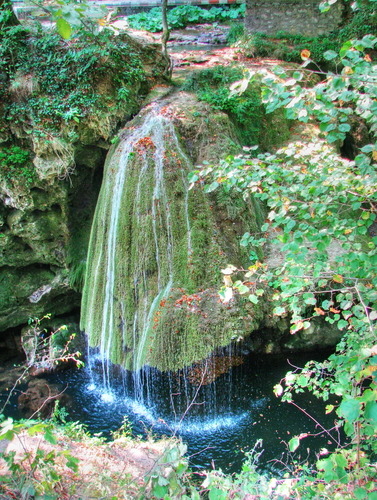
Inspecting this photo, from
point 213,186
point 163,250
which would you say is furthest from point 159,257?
point 213,186

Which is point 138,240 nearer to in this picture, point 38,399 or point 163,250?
point 163,250

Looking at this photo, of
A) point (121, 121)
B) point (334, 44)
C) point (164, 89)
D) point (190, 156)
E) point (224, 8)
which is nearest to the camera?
point (190, 156)

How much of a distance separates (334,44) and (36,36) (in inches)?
277

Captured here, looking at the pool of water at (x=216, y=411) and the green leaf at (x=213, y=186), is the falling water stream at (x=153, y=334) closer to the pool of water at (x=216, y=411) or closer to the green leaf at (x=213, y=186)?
the pool of water at (x=216, y=411)

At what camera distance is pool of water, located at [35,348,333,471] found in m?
5.50

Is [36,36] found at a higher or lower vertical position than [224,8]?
lower

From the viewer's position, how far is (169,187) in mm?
6430

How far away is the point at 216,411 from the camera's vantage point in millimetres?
6113

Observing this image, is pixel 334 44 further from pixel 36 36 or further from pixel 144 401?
pixel 144 401

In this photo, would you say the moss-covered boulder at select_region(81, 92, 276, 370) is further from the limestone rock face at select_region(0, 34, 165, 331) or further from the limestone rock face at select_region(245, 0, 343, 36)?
the limestone rock face at select_region(245, 0, 343, 36)

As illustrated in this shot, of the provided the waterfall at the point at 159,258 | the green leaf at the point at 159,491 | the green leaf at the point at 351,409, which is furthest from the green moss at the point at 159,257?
the green leaf at the point at 351,409

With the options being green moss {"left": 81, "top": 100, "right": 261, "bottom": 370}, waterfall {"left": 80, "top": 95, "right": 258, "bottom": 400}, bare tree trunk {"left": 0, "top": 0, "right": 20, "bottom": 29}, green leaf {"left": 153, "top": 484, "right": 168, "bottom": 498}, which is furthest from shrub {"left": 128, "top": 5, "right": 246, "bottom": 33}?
green leaf {"left": 153, "top": 484, "right": 168, "bottom": 498}

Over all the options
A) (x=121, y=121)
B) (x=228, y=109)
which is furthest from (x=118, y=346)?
(x=228, y=109)

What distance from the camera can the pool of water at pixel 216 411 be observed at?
216 inches
